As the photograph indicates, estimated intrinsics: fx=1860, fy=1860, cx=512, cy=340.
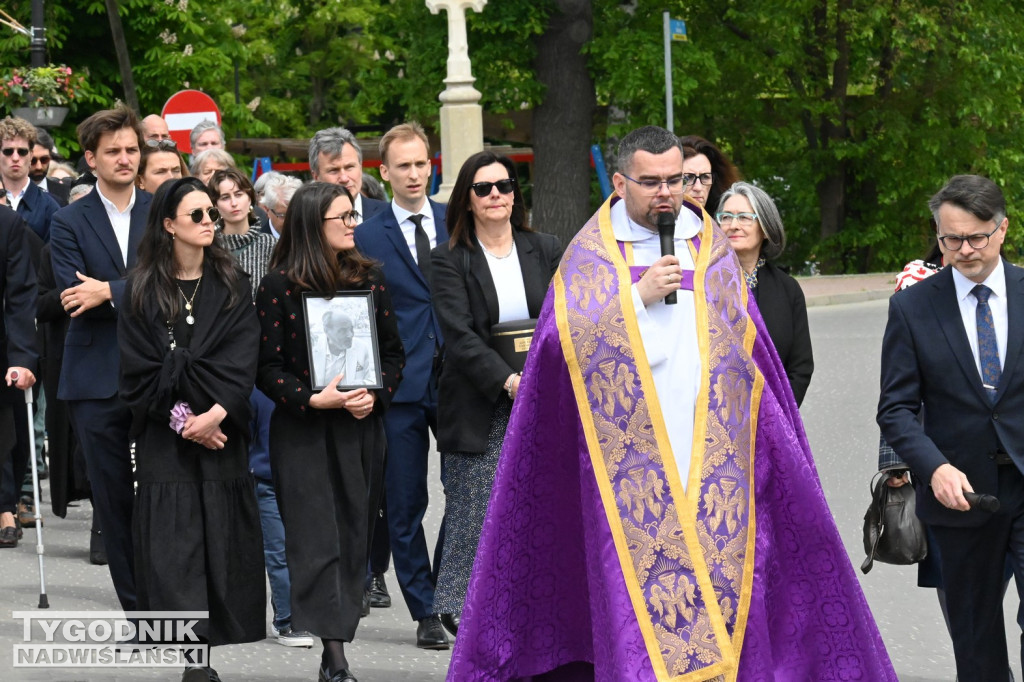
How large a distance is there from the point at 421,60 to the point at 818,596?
82.0 ft

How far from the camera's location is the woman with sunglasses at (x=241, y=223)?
8617 millimetres

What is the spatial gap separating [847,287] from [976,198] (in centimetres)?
2112

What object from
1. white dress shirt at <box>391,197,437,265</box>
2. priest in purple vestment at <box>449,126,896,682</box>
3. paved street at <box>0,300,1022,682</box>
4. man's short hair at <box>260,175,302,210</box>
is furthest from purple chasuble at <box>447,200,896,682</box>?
man's short hair at <box>260,175,302,210</box>

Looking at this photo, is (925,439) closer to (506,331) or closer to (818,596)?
(818,596)

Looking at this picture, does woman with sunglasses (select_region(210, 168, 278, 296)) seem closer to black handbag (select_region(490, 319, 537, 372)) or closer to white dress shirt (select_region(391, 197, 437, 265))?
white dress shirt (select_region(391, 197, 437, 265))

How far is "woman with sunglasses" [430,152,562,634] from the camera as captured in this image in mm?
7703

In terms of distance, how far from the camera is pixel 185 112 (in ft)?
60.7

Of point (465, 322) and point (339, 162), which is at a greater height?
point (339, 162)

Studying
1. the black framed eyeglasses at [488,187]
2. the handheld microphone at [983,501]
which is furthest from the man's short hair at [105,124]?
Answer: the handheld microphone at [983,501]

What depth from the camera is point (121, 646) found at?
7.90m

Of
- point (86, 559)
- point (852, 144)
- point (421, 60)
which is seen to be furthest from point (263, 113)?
point (86, 559)

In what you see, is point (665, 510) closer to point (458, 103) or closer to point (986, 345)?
point (986, 345)

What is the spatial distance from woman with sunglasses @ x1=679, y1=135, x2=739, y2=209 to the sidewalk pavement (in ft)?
53.6

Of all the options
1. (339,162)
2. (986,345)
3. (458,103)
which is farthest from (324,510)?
(458,103)
